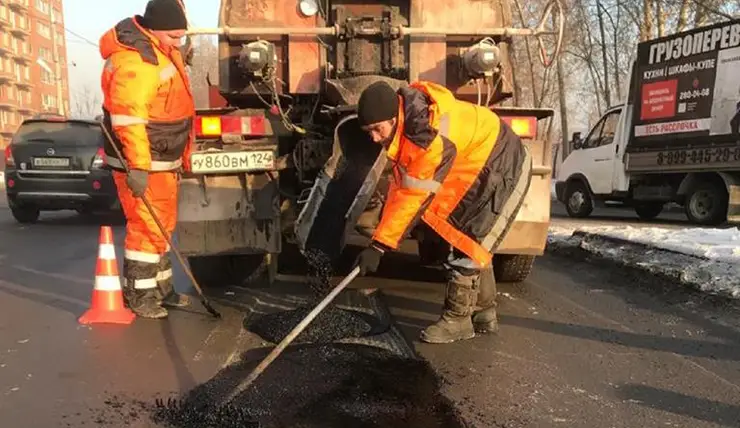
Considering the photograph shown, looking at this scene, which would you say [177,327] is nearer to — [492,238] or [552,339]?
[492,238]

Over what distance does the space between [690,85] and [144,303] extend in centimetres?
957

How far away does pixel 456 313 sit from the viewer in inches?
155

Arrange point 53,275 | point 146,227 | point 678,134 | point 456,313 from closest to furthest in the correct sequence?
point 456,313 → point 146,227 → point 53,275 → point 678,134

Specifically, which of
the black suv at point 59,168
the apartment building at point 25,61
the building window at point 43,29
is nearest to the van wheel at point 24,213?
the black suv at point 59,168

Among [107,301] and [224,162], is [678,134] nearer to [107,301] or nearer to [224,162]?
[224,162]

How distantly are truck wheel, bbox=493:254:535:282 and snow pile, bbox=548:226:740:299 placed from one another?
4.12ft

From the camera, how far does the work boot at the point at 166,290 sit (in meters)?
4.59

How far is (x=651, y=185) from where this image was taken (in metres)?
11.9

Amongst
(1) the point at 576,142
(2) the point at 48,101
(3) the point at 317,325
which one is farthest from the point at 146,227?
(2) the point at 48,101

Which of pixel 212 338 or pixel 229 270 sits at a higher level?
pixel 229 270

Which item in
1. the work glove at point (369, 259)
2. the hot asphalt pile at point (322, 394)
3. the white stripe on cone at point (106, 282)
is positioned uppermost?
the work glove at point (369, 259)

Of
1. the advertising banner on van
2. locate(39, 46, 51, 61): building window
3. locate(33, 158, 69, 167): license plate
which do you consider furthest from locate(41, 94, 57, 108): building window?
the advertising banner on van

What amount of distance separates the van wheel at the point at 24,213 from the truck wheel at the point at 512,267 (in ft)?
26.6

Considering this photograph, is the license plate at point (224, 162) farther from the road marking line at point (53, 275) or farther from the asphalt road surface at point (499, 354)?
the road marking line at point (53, 275)
